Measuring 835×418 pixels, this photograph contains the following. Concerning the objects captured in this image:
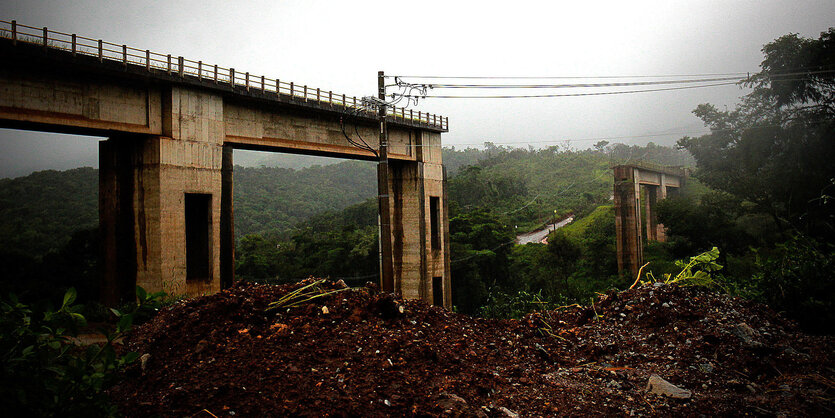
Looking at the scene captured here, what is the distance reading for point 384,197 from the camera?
14773 mm

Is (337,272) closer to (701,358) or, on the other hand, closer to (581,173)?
(701,358)

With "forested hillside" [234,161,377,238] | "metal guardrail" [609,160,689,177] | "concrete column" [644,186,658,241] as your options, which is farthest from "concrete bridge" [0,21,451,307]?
"concrete column" [644,186,658,241]

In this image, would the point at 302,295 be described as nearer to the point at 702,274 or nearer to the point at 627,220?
the point at 702,274

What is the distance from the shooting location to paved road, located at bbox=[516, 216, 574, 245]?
4532 centimetres

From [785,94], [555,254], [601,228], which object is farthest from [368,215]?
[785,94]

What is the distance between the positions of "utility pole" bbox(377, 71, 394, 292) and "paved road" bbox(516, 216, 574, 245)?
1198 inches

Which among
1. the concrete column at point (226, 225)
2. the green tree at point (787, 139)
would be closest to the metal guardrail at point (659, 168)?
the green tree at point (787, 139)

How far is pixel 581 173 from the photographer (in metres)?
68.0

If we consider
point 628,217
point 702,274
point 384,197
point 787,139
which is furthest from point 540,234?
point 702,274

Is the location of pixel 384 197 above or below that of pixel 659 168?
below

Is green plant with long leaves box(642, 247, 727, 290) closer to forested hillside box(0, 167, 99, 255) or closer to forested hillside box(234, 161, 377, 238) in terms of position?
forested hillside box(0, 167, 99, 255)

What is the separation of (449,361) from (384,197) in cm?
1025

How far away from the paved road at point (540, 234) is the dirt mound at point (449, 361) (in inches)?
1506

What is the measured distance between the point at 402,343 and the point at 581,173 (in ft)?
223
